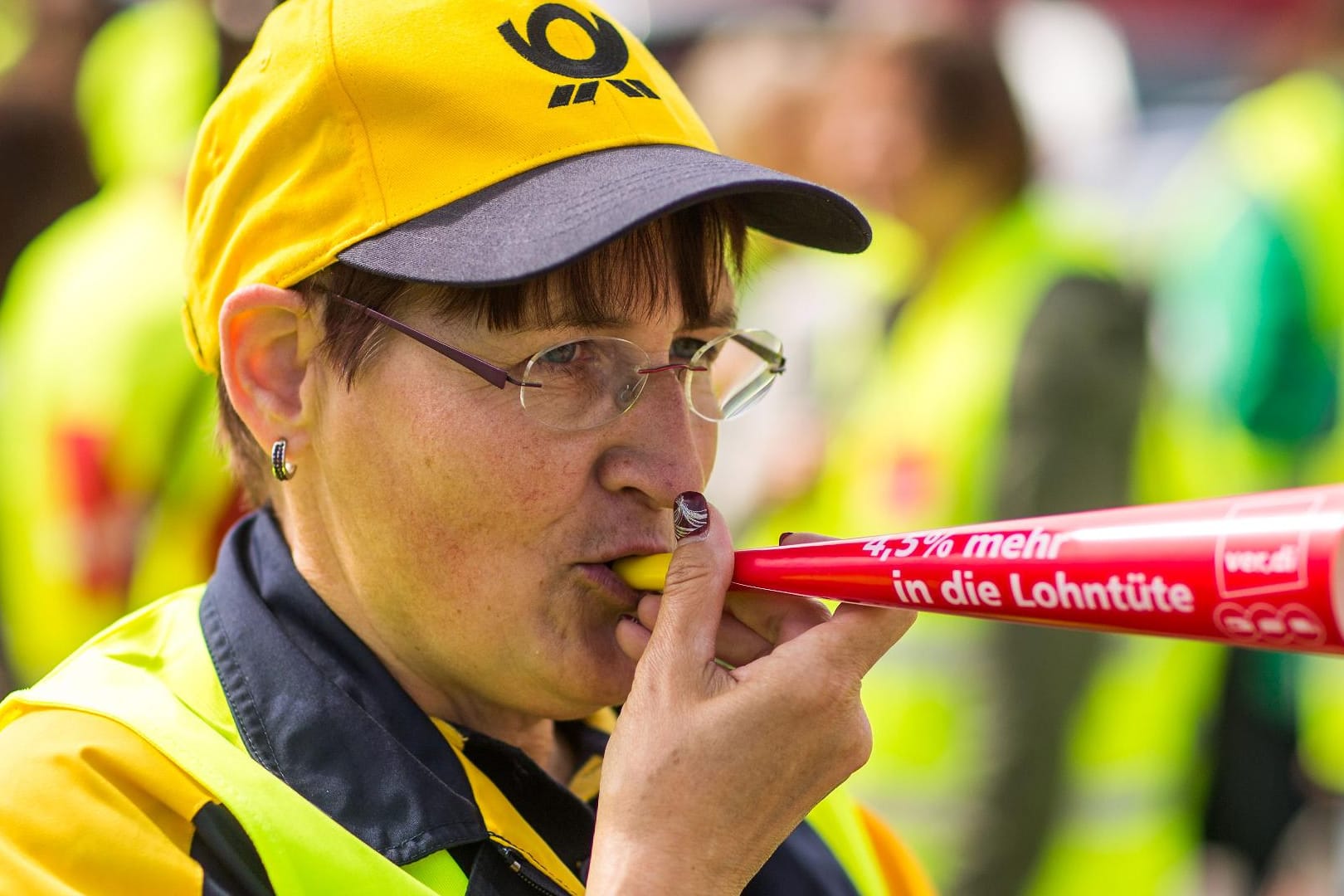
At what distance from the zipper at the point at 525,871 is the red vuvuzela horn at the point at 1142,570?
0.43 metres

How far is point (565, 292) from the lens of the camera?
191cm

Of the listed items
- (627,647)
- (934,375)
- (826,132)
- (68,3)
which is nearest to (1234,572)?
(627,647)

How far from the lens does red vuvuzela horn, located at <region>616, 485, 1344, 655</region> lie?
1.31 meters

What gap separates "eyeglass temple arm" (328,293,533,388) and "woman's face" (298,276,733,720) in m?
0.01

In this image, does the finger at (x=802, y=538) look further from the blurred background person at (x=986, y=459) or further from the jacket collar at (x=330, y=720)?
the blurred background person at (x=986, y=459)

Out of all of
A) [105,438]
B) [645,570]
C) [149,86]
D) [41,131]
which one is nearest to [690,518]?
[645,570]

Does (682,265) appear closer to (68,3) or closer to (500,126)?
(500,126)

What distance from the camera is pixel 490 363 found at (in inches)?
74.4

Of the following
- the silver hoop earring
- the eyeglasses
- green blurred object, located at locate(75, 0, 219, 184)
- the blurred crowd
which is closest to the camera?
the eyeglasses

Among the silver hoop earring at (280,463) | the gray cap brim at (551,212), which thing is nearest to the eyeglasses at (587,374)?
the gray cap brim at (551,212)

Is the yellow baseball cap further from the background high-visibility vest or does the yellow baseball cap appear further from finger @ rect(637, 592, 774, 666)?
the background high-visibility vest

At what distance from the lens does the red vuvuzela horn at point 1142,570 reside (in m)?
1.31

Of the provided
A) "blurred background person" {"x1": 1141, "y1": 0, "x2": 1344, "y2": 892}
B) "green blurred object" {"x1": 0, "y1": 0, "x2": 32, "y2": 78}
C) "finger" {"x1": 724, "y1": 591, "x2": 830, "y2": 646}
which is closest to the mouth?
"finger" {"x1": 724, "y1": 591, "x2": 830, "y2": 646}

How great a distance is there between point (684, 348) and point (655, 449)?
19 centimetres
